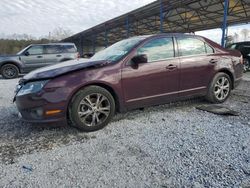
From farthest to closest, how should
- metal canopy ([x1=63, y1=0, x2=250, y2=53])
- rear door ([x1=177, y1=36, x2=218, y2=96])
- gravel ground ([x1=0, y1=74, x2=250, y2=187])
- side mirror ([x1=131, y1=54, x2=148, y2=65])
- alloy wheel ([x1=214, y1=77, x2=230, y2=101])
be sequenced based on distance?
metal canopy ([x1=63, y1=0, x2=250, y2=53]) → alloy wheel ([x1=214, y1=77, x2=230, y2=101]) → rear door ([x1=177, y1=36, x2=218, y2=96]) → side mirror ([x1=131, y1=54, x2=148, y2=65]) → gravel ground ([x1=0, y1=74, x2=250, y2=187])

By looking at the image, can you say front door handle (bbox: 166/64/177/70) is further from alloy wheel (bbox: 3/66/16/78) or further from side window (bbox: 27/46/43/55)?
alloy wheel (bbox: 3/66/16/78)

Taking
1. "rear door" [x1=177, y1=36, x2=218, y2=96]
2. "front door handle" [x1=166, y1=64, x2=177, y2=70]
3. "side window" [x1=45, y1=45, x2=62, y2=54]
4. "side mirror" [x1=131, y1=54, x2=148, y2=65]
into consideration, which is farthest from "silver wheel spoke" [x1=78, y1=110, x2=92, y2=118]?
"side window" [x1=45, y1=45, x2=62, y2=54]

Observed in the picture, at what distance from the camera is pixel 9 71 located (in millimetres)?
10906

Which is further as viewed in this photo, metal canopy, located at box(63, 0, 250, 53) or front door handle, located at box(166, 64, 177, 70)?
metal canopy, located at box(63, 0, 250, 53)

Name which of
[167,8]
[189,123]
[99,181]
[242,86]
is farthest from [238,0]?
[99,181]

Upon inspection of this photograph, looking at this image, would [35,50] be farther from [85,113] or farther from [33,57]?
[85,113]

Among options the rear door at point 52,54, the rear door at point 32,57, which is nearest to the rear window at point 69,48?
the rear door at point 52,54

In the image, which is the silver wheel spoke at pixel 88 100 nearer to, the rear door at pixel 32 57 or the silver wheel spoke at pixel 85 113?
the silver wheel spoke at pixel 85 113

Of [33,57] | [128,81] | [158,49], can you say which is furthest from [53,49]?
[128,81]

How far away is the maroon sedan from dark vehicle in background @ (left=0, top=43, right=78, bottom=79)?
26.2 feet

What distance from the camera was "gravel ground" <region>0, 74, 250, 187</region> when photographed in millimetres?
2111

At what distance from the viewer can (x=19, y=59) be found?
10891 mm

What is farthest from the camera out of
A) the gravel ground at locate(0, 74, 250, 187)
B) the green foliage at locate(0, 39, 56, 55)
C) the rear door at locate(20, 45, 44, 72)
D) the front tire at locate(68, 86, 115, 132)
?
the green foliage at locate(0, 39, 56, 55)

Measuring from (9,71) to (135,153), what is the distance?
10463 mm
